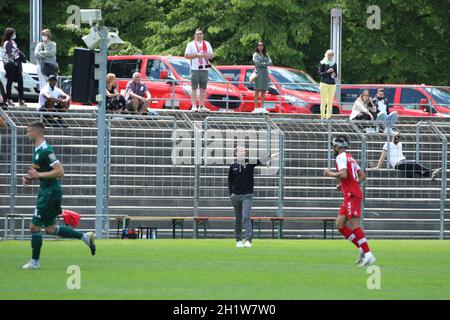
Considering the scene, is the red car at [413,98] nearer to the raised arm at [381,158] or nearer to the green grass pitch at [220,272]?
the raised arm at [381,158]

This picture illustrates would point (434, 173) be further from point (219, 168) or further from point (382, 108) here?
point (219, 168)

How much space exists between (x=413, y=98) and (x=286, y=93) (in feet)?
11.7

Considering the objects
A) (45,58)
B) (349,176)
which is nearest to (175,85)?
(45,58)

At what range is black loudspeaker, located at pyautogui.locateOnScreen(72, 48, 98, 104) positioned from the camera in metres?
29.2

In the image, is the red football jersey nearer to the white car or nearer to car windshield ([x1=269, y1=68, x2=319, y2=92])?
car windshield ([x1=269, y1=68, x2=319, y2=92])

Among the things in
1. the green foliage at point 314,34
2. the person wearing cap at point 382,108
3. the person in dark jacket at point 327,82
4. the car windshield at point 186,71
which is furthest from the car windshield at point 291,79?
the green foliage at point 314,34

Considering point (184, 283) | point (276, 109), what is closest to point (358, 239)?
point (184, 283)

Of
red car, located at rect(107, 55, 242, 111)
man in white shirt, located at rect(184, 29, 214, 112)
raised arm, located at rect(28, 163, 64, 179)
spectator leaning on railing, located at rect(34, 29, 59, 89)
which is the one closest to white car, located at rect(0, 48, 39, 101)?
red car, located at rect(107, 55, 242, 111)

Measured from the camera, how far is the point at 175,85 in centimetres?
3941

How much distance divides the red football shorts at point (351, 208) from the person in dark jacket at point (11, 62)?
14.0 meters

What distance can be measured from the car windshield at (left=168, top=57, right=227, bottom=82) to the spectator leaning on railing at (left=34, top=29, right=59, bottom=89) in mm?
4285

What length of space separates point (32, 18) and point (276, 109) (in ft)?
22.4

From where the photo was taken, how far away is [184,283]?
61.8 ft
